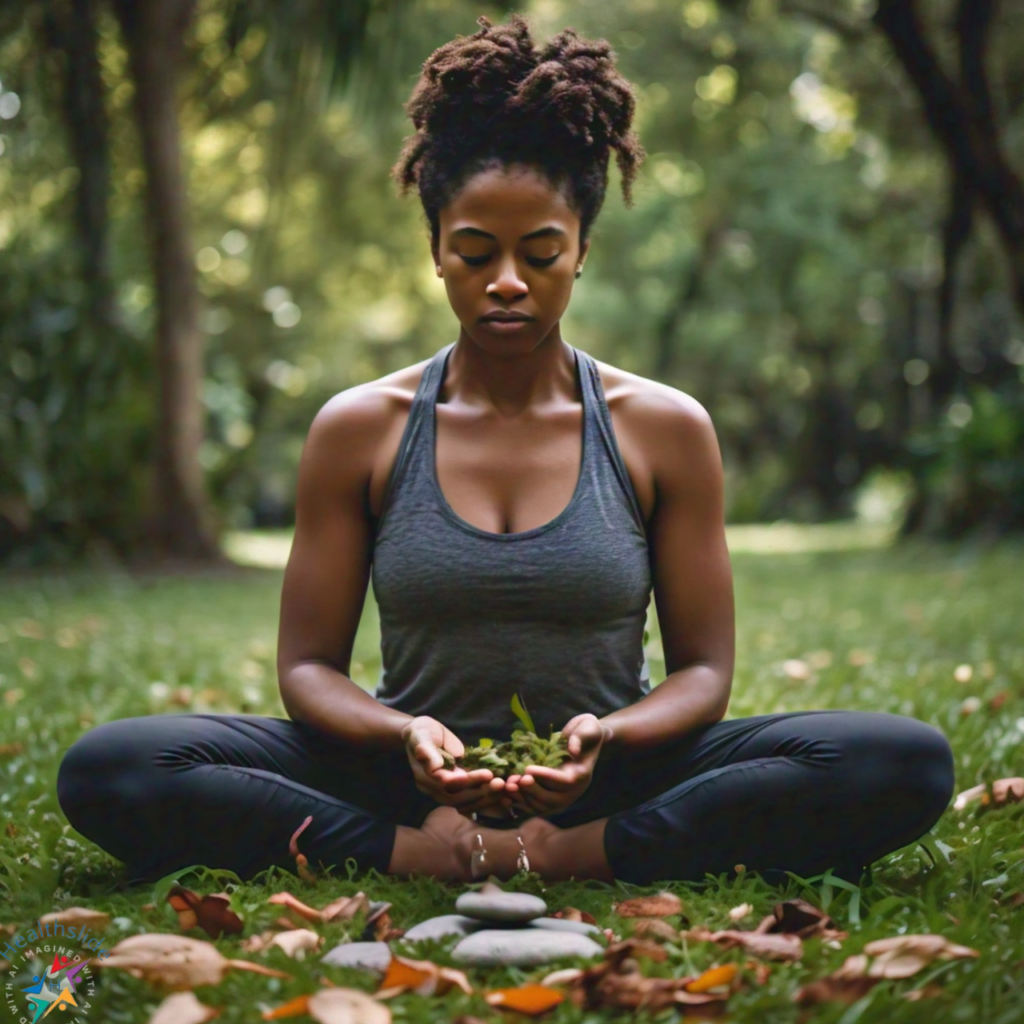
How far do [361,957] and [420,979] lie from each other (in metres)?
0.12

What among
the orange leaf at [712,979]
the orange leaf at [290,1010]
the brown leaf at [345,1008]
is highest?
the orange leaf at [712,979]

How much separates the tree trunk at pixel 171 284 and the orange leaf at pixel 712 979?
27.1ft

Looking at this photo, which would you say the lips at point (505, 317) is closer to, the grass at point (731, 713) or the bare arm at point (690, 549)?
the bare arm at point (690, 549)

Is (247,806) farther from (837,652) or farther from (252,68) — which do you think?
(252,68)

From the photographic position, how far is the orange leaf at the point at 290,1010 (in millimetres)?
1631

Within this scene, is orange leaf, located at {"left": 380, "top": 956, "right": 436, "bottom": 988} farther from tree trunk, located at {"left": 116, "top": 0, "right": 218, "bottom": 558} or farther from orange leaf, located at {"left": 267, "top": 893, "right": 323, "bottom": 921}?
tree trunk, located at {"left": 116, "top": 0, "right": 218, "bottom": 558}

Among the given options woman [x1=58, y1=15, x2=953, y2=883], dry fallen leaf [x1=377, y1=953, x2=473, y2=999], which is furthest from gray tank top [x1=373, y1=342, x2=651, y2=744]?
dry fallen leaf [x1=377, y1=953, x2=473, y2=999]

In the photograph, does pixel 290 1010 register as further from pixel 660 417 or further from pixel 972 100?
pixel 972 100

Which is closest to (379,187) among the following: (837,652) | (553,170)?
(837,652)

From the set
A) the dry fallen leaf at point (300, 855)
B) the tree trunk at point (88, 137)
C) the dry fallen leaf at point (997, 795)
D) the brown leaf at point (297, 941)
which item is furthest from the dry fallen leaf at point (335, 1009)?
the tree trunk at point (88, 137)

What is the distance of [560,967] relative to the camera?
185cm

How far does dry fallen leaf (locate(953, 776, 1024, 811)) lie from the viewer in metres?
2.71

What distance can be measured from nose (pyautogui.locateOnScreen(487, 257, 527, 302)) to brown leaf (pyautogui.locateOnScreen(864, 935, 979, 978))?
123 centimetres

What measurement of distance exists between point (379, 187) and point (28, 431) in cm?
607
